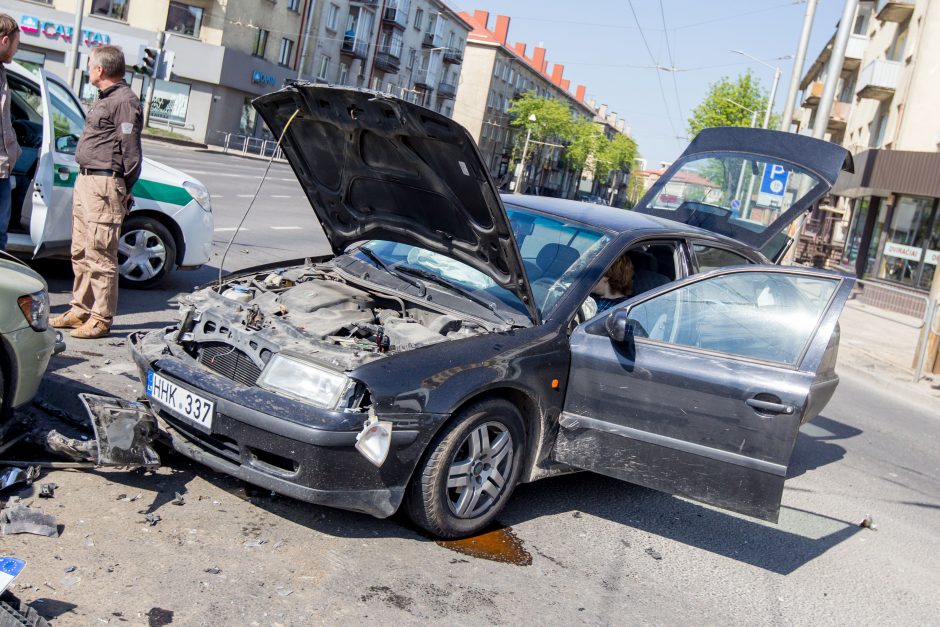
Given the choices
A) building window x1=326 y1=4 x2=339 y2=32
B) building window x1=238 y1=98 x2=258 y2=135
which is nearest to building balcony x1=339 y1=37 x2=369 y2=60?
building window x1=326 y1=4 x2=339 y2=32

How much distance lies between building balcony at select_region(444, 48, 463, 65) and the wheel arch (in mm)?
75110

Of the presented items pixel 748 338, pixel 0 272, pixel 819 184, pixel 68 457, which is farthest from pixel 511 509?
pixel 819 184

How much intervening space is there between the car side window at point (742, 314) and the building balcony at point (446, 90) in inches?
3093

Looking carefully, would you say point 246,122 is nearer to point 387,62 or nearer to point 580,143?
point 387,62

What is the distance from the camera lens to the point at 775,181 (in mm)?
9203

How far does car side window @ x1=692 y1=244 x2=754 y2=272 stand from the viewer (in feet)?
18.7

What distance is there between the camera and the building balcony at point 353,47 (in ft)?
195

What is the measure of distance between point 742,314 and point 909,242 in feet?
77.3

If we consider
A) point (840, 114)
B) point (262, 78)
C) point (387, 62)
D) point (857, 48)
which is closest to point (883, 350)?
point (857, 48)

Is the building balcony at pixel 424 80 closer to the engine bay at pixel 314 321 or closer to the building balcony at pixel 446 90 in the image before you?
the building balcony at pixel 446 90

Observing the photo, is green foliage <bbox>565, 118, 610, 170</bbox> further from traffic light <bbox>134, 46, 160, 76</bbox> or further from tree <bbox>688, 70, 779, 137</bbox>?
traffic light <bbox>134, 46, 160, 76</bbox>

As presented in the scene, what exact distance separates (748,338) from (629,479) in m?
0.98

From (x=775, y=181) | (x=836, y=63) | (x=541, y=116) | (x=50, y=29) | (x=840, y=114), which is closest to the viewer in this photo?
(x=775, y=181)

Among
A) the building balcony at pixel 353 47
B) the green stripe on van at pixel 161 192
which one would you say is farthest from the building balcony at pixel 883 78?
the building balcony at pixel 353 47
